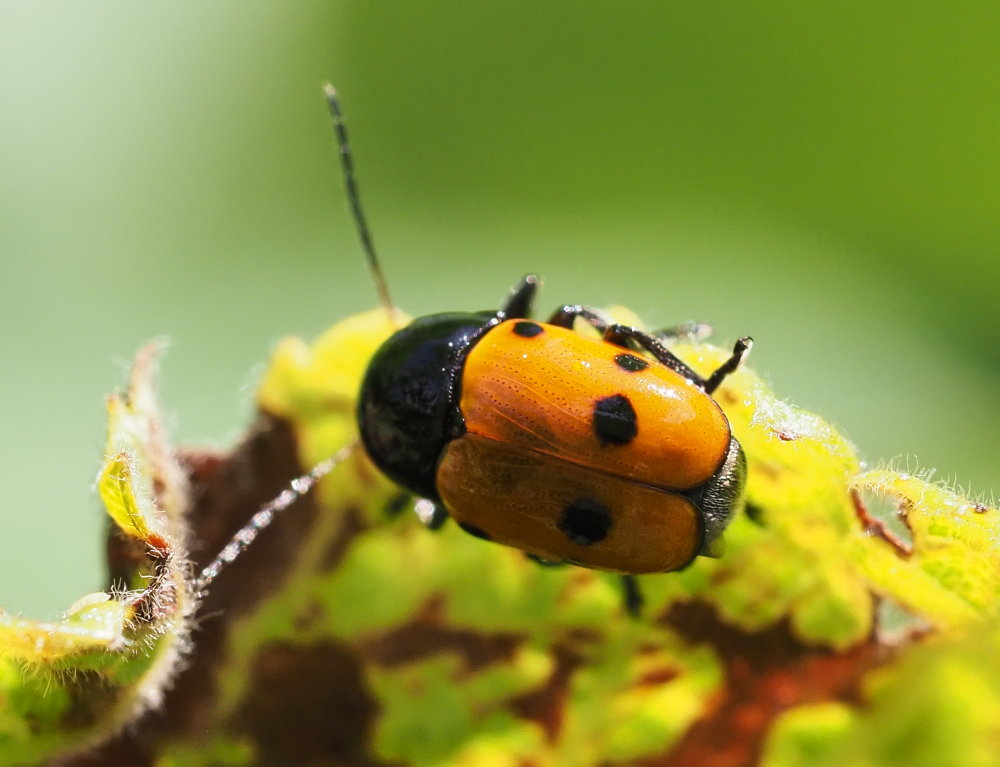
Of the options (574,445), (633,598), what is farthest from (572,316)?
(633,598)

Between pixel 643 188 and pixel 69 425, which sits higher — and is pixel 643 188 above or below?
above

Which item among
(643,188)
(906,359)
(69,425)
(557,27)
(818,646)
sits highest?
(557,27)

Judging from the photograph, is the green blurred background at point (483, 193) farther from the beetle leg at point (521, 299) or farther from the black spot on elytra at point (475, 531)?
the black spot on elytra at point (475, 531)

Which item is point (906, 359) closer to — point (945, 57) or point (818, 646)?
point (945, 57)

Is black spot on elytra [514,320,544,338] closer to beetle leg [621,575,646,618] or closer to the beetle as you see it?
the beetle

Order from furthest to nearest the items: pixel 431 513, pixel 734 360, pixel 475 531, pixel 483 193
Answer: pixel 483 193 < pixel 431 513 < pixel 475 531 < pixel 734 360

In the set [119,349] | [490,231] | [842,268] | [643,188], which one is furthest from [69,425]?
[842,268]

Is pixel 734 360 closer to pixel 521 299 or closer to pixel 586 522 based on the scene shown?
pixel 586 522
